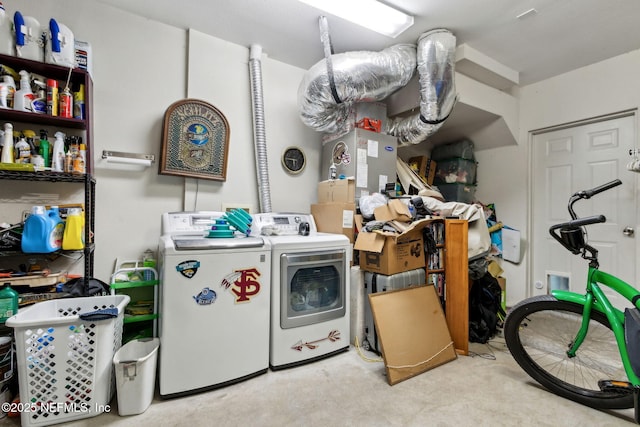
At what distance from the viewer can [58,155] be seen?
1.85m

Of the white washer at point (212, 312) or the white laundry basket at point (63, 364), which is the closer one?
the white laundry basket at point (63, 364)

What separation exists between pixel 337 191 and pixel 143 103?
5.81 ft

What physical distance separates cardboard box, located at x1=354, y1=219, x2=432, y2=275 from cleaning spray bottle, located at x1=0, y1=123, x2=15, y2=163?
2.33m

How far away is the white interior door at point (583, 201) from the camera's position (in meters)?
2.68

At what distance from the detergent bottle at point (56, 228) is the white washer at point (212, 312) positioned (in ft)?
2.24

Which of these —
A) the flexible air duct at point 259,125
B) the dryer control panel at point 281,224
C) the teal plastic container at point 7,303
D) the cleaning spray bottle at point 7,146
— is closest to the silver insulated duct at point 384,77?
the flexible air duct at point 259,125

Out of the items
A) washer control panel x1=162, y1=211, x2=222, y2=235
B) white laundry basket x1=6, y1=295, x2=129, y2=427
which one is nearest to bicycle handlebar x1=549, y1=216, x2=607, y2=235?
washer control panel x1=162, y1=211, x2=222, y2=235

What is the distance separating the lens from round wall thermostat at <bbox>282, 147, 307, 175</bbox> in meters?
2.89

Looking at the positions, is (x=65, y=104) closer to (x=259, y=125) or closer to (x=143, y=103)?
(x=143, y=103)

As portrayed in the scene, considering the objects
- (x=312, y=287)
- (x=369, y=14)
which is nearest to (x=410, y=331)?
(x=312, y=287)

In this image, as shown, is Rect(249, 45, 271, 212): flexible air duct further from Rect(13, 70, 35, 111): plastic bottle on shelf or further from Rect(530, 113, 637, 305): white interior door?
Rect(530, 113, 637, 305): white interior door

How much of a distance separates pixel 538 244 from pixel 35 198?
4711 millimetres

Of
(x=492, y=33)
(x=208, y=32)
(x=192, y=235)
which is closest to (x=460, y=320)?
(x=192, y=235)

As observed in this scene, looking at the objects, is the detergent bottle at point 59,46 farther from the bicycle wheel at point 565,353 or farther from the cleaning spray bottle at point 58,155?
the bicycle wheel at point 565,353
